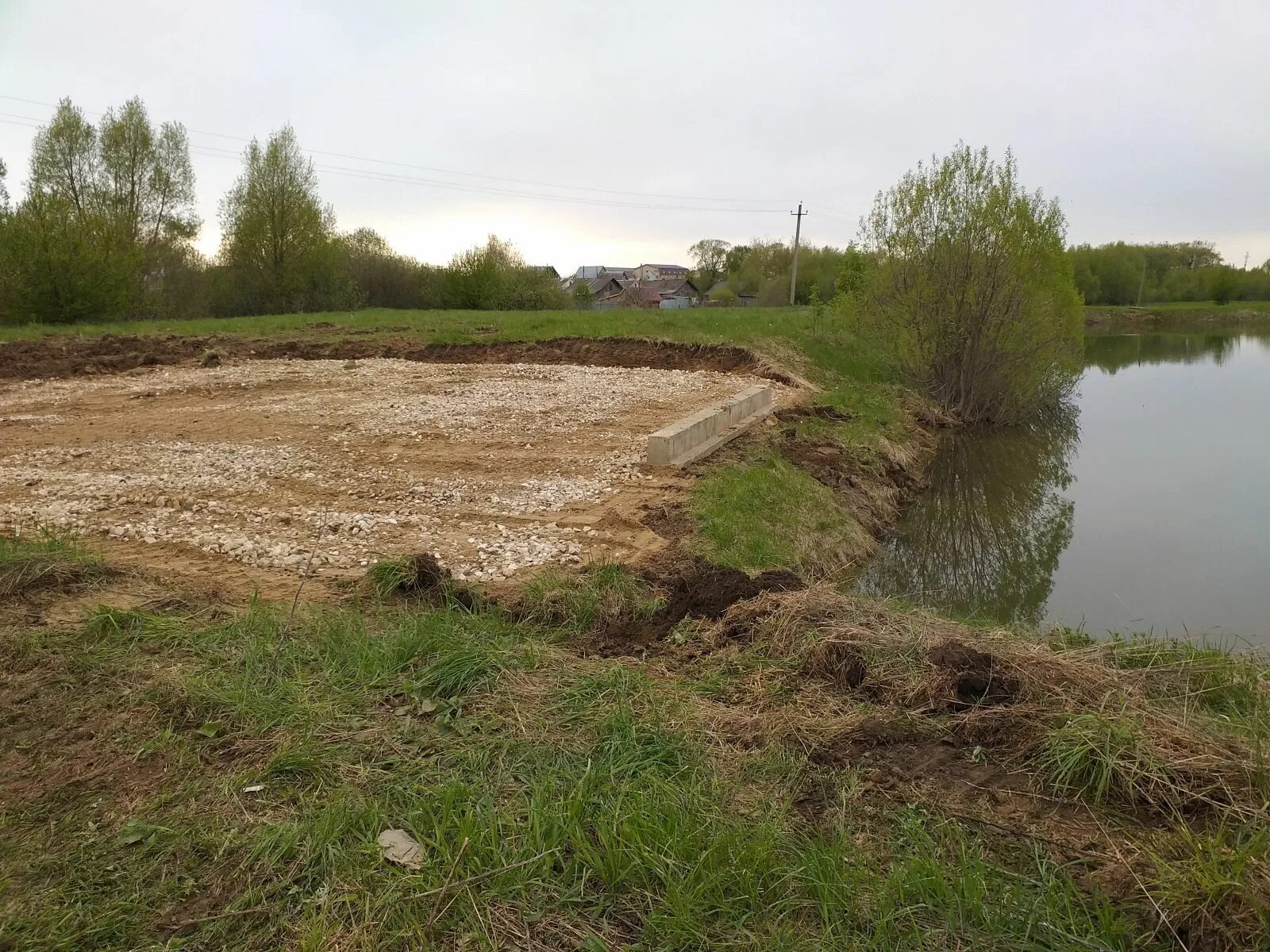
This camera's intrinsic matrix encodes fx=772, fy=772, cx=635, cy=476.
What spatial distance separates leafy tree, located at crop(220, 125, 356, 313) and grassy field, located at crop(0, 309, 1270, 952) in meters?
38.1

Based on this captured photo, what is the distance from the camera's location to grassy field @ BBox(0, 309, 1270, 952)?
8.56 feet

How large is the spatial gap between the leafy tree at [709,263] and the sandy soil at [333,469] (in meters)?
80.2

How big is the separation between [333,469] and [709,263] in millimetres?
89877

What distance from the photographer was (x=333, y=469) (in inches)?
352

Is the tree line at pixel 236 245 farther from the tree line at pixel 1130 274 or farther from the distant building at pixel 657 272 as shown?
the distant building at pixel 657 272

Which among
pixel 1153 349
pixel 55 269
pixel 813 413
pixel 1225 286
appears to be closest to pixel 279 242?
pixel 55 269

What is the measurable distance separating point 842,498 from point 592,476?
3.99 m

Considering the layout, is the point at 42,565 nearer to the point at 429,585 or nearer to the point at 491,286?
the point at 429,585

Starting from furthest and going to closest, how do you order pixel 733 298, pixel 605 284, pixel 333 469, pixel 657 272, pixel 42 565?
pixel 657 272, pixel 605 284, pixel 733 298, pixel 333 469, pixel 42 565

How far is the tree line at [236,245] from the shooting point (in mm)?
35062

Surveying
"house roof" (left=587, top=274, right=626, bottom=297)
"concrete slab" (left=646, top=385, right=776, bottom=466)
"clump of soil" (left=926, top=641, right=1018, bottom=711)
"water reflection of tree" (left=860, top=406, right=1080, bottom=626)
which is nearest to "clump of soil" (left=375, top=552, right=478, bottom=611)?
"clump of soil" (left=926, top=641, right=1018, bottom=711)

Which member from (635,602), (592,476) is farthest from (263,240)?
(635,602)

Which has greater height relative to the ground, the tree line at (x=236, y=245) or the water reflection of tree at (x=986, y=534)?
the tree line at (x=236, y=245)

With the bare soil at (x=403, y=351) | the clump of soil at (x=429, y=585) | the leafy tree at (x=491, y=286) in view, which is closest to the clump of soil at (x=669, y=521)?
the clump of soil at (x=429, y=585)
